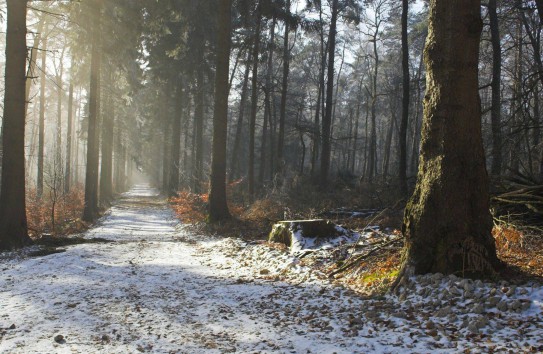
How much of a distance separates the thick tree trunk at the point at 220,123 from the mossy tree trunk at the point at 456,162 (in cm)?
868

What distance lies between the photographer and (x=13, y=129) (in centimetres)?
916

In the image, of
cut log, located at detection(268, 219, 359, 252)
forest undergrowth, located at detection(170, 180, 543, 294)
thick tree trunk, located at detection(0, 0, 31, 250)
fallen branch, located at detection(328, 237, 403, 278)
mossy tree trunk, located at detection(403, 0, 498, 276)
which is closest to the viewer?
mossy tree trunk, located at detection(403, 0, 498, 276)

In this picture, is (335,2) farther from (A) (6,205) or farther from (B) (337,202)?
(A) (6,205)

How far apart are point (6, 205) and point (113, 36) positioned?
9243mm

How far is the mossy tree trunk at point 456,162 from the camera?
189 inches

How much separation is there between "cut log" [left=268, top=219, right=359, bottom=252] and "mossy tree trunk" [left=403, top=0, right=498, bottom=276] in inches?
124

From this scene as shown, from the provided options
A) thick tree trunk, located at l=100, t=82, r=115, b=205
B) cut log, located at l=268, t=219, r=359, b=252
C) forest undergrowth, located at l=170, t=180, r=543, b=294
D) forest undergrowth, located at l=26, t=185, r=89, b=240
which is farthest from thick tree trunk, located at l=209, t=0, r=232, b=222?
thick tree trunk, located at l=100, t=82, r=115, b=205

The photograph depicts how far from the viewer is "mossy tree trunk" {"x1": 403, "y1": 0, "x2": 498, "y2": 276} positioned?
4812 mm

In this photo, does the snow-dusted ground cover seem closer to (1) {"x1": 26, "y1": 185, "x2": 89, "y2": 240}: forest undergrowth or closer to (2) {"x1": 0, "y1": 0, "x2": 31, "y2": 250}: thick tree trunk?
(2) {"x1": 0, "y1": 0, "x2": 31, "y2": 250}: thick tree trunk

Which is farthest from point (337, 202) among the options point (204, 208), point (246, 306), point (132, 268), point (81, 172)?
point (81, 172)

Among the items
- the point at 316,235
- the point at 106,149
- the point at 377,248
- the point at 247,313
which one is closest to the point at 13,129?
the point at 316,235

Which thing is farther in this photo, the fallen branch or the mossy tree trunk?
the fallen branch

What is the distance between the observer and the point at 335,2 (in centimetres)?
2219

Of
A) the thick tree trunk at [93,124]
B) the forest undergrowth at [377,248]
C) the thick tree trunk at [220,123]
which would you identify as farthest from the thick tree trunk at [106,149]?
the forest undergrowth at [377,248]
